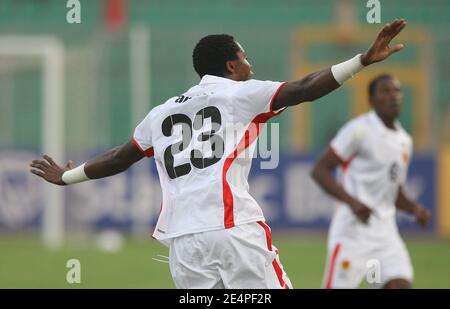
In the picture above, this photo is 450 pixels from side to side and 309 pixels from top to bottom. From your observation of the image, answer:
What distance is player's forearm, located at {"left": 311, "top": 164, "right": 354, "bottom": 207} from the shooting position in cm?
952

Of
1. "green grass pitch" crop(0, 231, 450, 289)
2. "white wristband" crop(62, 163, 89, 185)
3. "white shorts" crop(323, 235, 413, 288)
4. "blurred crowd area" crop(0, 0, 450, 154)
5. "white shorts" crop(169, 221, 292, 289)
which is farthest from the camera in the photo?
"blurred crowd area" crop(0, 0, 450, 154)

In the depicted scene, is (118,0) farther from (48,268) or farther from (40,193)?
(48,268)

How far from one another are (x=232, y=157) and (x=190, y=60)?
53.2ft

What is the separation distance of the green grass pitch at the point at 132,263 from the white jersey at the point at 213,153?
6627 mm

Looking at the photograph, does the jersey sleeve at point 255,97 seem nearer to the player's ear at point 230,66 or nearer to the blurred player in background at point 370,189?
the player's ear at point 230,66

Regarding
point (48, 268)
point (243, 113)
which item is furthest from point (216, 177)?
point (48, 268)

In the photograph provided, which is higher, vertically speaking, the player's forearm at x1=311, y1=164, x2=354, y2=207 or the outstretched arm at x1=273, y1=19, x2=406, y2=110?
the outstretched arm at x1=273, y1=19, x2=406, y2=110

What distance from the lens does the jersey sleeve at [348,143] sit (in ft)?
32.6

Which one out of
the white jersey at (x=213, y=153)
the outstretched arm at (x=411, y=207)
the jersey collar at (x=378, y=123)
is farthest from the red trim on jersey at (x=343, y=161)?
the white jersey at (x=213, y=153)

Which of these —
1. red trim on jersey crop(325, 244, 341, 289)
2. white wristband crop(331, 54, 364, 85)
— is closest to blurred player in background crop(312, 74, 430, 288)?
red trim on jersey crop(325, 244, 341, 289)

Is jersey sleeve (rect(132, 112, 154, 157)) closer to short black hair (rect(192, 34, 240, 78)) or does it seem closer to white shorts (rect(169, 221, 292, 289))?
short black hair (rect(192, 34, 240, 78))

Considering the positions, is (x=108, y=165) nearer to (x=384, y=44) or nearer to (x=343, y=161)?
(x=384, y=44)

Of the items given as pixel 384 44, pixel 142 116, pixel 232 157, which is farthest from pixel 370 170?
pixel 142 116

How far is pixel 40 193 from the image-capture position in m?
20.5
